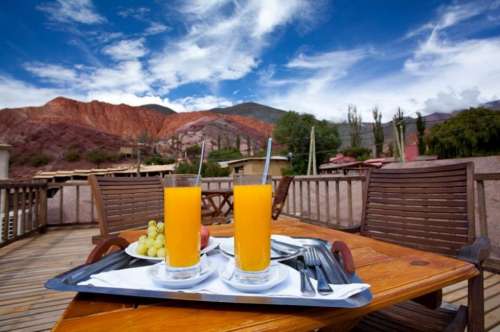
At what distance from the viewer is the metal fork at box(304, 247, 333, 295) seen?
525 mm

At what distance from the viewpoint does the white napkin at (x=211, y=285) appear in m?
0.52

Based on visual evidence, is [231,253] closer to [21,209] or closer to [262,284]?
[262,284]

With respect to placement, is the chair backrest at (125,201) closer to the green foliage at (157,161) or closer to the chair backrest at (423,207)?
the chair backrest at (423,207)

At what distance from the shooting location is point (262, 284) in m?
0.53

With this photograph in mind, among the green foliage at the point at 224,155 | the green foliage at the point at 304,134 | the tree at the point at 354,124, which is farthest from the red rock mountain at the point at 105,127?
the tree at the point at 354,124

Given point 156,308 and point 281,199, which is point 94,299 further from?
point 281,199

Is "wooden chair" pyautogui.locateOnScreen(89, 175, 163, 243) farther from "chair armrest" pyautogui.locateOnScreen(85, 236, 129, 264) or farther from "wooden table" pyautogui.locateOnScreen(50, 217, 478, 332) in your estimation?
"wooden table" pyautogui.locateOnScreen(50, 217, 478, 332)

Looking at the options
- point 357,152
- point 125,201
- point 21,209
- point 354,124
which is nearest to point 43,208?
Result: point 21,209

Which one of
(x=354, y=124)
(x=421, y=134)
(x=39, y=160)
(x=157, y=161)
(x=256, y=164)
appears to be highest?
(x=354, y=124)

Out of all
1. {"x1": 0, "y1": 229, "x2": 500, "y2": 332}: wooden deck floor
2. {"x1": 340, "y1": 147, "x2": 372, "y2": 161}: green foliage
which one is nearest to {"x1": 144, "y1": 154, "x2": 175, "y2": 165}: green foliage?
{"x1": 340, "y1": 147, "x2": 372, "y2": 161}: green foliage

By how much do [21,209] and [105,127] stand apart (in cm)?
5488

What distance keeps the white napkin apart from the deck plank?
139 cm

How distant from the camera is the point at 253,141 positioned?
1815 inches

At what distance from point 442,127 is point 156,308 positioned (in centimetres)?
2691
